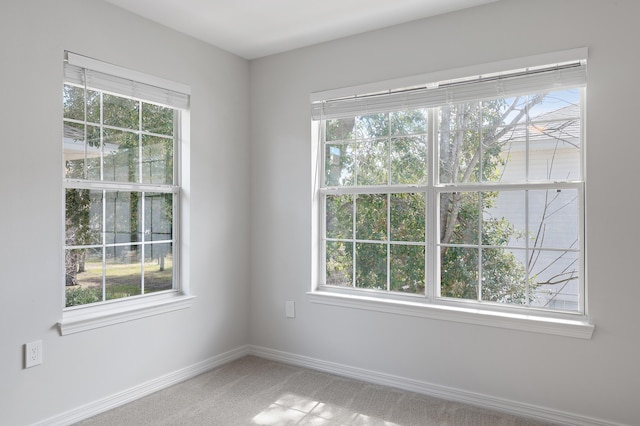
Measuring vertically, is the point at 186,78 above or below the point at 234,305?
above

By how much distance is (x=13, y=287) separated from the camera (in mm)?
2309

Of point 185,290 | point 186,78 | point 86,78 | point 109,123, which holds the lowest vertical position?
point 185,290

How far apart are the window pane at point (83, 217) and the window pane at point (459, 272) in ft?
7.70

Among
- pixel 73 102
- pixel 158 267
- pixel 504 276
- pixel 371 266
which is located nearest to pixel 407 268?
pixel 371 266

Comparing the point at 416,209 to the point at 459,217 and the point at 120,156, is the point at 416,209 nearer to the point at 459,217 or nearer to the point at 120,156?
the point at 459,217

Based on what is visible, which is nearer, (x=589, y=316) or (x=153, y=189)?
(x=589, y=316)

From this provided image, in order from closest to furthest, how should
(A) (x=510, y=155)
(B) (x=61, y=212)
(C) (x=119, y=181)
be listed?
(B) (x=61, y=212), (A) (x=510, y=155), (C) (x=119, y=181)

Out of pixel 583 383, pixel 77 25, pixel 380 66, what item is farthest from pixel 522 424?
pixel 77 25

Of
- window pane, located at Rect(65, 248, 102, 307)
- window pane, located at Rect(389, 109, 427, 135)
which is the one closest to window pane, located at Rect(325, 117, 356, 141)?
window pane, located at Rect(389, 109, 427, 135)

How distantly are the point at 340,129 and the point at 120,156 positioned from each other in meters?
1.66

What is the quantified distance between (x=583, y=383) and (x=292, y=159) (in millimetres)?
2549

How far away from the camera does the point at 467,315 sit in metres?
2.79

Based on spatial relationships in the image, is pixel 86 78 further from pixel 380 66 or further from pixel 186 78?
pixel 380 66

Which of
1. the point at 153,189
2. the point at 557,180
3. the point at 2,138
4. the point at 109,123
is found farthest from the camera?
the point at 153,189
